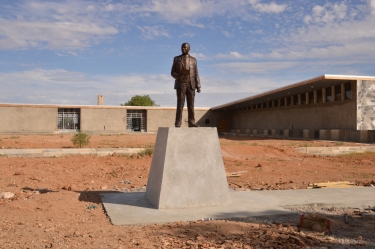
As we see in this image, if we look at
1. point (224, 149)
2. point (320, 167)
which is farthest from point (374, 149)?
point (224, 149)

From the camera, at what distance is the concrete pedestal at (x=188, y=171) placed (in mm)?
6473

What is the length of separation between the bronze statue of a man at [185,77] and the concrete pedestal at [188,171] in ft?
2.38

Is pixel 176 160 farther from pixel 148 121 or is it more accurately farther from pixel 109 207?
pixel 148 121

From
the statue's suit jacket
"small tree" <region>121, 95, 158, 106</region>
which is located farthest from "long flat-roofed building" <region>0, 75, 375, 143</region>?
"small tree" <region>121, 95, 158, 106</region>

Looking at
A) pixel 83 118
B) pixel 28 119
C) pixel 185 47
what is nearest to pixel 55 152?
pixel 185 47

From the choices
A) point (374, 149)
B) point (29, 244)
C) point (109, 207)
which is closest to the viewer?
point (29, 244)

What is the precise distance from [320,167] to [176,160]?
8.99 metres

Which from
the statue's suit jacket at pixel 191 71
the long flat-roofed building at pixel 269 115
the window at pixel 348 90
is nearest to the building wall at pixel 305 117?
the long flat-roofed building at pixel 269 115

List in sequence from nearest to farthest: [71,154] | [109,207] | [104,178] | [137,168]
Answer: [109,207] < [104,178] < [137,168] < [71,154]

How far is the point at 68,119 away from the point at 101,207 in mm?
33933

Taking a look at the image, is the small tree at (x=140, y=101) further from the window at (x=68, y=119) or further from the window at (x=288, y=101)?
the window at (x=288, y=101)

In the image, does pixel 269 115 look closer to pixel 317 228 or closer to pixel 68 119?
pixel 68 119

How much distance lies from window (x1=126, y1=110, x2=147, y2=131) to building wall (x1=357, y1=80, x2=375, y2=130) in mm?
24248

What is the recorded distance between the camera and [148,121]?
134 feet
